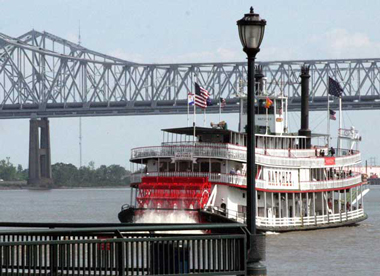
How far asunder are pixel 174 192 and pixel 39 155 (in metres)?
86.2

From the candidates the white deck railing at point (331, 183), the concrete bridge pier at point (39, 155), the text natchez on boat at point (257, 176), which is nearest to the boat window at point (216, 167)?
the text natchez on boat at point (257, 176)

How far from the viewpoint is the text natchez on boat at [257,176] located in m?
33.3

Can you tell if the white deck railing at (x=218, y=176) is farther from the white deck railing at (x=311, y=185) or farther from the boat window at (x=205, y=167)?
the white deck railing at (x=311, y=185)

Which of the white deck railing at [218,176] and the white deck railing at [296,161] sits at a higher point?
the white deck railing at [296,161]

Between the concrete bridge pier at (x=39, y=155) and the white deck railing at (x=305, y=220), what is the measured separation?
8072 centimetres

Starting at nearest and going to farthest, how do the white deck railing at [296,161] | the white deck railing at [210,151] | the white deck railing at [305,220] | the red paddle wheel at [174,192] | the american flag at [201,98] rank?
the red paddle wheel at [174,192] < the white deck railing at [210,151] < the white deck railing at [305,220] < the white deck railing at [296,161] < the american flag at [201,98]

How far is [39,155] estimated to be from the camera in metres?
118

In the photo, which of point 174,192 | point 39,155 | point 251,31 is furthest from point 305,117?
point 39,155

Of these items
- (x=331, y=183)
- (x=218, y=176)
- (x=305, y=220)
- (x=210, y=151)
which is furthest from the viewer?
(x=331, y=183)

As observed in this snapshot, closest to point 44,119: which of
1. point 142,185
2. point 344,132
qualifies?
point 344,132

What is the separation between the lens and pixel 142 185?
34344 millimetres

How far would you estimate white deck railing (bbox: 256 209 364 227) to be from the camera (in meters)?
34.5

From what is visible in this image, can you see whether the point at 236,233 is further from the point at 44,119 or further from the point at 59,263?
the point at 44,119

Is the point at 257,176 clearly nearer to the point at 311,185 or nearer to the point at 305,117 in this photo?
the point at 311,185
